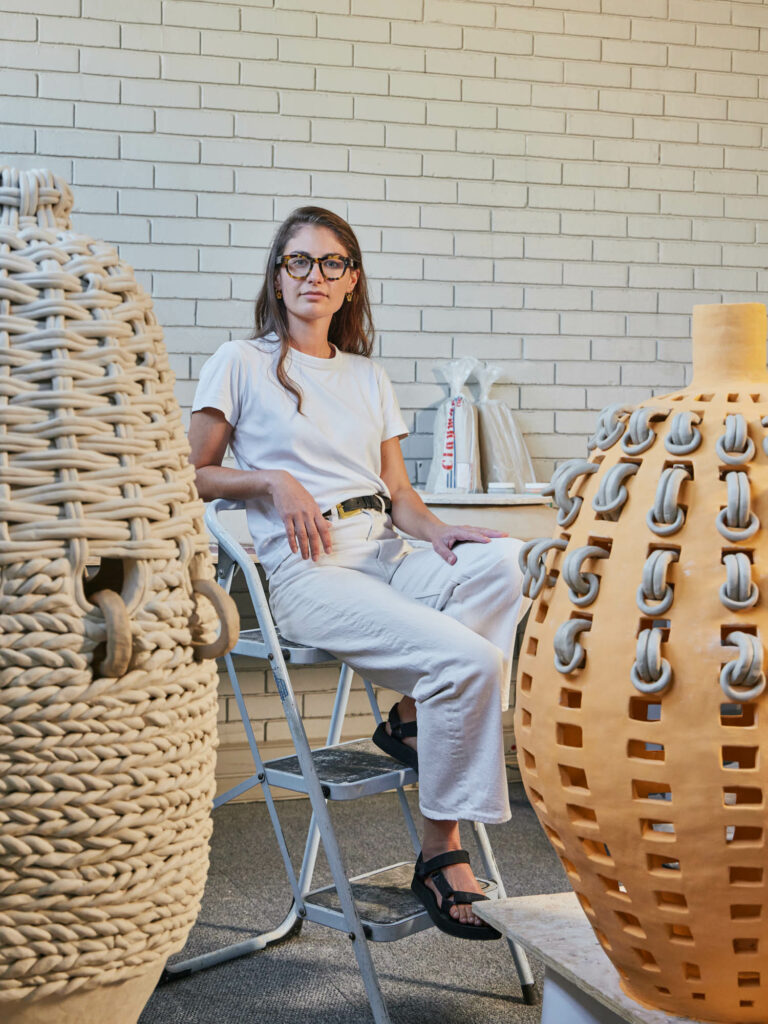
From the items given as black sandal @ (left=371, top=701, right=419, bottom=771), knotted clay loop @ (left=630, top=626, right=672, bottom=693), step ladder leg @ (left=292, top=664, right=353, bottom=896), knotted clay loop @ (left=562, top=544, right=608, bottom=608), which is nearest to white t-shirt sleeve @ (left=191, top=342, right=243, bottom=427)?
step ladder leg @ (left=292, top=664, right=353, bottom=896)

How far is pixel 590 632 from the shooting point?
40.9 inches

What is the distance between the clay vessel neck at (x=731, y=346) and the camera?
114cm

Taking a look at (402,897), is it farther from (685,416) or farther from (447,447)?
(447,447)

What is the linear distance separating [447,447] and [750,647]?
2756 millimetres

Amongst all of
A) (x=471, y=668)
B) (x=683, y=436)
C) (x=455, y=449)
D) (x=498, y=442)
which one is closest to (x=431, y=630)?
(x=471, y=668)

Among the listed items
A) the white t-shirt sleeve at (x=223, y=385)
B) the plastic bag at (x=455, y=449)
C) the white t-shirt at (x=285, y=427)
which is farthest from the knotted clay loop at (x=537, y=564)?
the plastic bag at (x=455, y=449)

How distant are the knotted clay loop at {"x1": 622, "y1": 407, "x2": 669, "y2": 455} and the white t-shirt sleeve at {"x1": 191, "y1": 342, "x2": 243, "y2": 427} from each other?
136cm

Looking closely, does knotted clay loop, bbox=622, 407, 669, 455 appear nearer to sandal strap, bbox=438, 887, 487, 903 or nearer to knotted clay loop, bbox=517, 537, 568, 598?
knotted clay loop, bbox=517, 537, 568, 598

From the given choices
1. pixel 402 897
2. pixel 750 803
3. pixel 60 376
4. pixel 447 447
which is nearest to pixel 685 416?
pixel 750 803

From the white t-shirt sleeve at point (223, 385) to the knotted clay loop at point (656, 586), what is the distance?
4.83 ft

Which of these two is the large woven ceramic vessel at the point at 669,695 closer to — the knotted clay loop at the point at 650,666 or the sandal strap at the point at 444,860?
the knotted clay loop at the point at 650,666

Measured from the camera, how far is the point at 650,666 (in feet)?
3.16

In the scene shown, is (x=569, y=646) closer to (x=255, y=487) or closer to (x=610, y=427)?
(x=610, y=427)

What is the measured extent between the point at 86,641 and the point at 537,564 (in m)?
0.59
